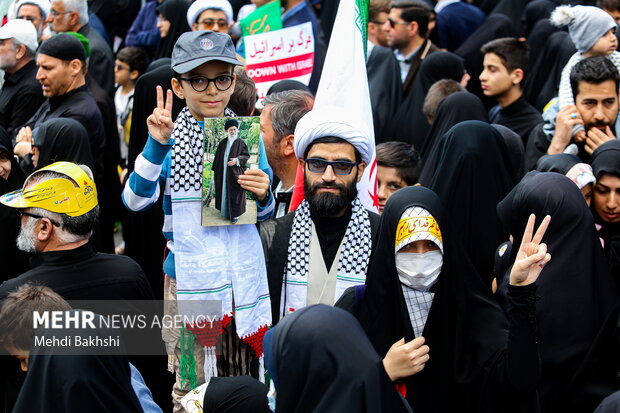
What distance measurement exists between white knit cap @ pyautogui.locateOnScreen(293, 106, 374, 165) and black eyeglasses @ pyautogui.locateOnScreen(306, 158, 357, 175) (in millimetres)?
98

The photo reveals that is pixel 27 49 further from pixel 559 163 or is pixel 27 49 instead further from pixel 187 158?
pixel 559 163

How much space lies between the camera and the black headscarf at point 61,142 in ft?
19.7

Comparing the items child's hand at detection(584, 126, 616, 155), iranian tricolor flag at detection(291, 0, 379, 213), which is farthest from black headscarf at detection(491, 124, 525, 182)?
iranian tricolor flag at detection(291, 0, 379, 213)

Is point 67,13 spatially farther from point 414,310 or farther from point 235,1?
point 414,310

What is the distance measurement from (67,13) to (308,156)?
4.96 metres

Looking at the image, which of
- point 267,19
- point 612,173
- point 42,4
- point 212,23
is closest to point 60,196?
point 612,173

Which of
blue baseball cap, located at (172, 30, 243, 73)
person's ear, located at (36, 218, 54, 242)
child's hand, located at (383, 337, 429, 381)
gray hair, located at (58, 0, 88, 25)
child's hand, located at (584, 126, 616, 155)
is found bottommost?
child's hand, located at (383, 337, 429, 381)

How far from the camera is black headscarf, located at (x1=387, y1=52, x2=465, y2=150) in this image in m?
7.39

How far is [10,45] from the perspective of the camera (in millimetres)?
7383

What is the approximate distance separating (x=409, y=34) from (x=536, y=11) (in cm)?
188

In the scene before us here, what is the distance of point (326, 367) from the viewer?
113 inches

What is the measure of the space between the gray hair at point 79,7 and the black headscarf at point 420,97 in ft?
10.5

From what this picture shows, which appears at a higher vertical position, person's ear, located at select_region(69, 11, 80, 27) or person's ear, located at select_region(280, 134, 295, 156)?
person's ear, located at select_region(69, 11, 80, 27)

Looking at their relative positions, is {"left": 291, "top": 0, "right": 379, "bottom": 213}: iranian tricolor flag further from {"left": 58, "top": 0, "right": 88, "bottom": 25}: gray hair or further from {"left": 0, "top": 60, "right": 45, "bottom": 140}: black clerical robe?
{"left": 58, "top": 0, "right": 88, "bottom": 25}: gray hair
